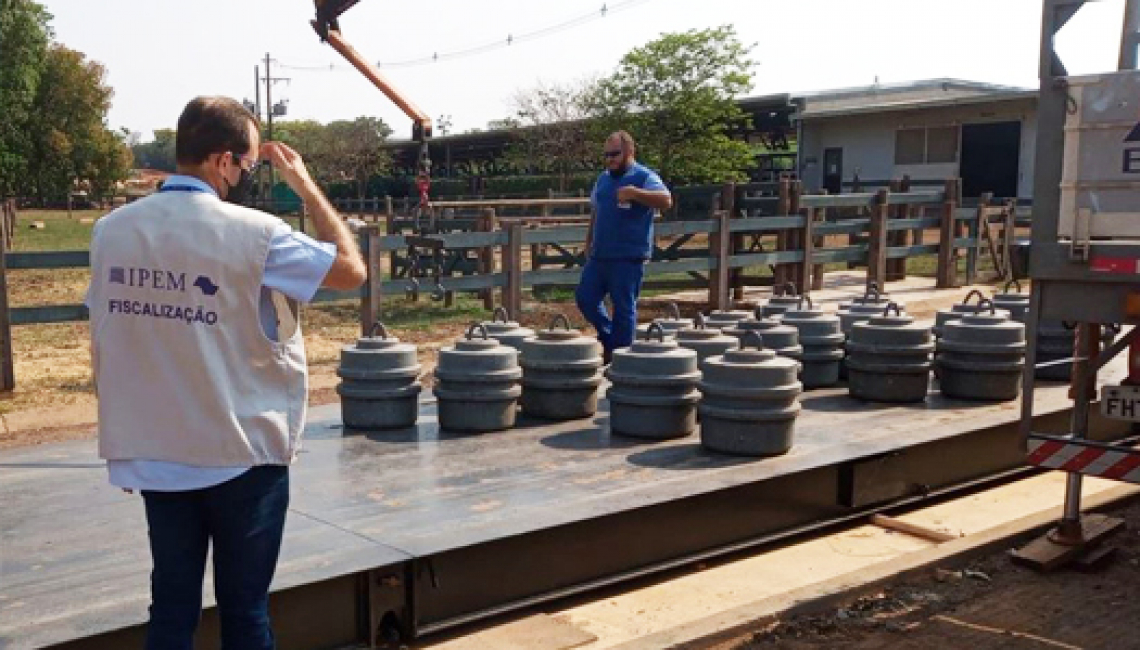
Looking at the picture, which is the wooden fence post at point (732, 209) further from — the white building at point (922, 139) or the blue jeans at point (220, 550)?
the white building at point (922, 139)

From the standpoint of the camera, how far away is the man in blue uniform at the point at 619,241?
23.4ft

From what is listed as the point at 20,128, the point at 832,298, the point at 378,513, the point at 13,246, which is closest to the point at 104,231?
the point at 378,513

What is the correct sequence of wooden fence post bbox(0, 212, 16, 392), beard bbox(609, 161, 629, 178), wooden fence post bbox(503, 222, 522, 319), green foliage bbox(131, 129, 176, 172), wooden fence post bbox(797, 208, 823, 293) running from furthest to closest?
green foliage bbox(131, 129, 176, 172) → wooden fence post bbox(797, 208, 823, 293) → wooden fence post bbox(503, 222, 522, 319) → wooden fence post bbox(0, 212, 16, 392) → beard bbox(609, 161, 629, 178)

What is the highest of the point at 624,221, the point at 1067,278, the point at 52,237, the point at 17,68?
the point at 17,68

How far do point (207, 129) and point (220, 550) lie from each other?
99cm

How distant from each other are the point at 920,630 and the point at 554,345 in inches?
86.6

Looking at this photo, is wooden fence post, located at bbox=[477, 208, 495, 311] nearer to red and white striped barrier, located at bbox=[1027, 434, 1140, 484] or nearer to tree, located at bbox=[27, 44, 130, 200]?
red and white striped barrier, located at bbox=[1027, 434, 1140, 484]

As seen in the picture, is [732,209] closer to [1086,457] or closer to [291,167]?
[1086,457]

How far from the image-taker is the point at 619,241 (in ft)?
23.7

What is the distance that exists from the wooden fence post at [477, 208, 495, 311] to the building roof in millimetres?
21857

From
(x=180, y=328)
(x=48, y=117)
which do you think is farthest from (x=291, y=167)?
(x=48, y=117)

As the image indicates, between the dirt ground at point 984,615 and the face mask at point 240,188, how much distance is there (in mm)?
2250

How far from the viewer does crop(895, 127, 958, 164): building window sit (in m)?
33.4

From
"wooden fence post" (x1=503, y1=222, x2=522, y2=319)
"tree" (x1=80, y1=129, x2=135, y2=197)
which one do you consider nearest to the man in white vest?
"wooden fence post" (x1=503, y1=222, x2=522, y2=319)
